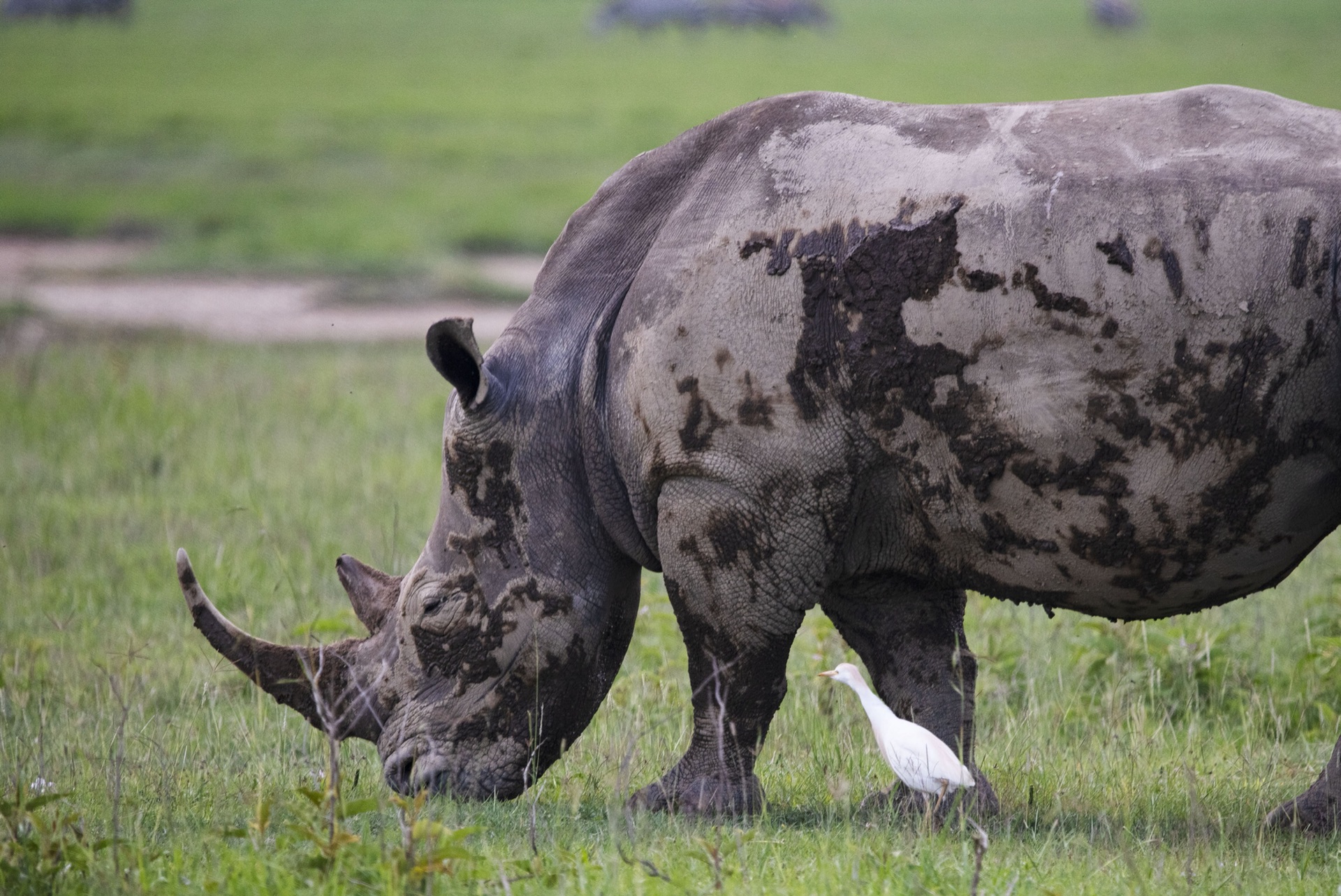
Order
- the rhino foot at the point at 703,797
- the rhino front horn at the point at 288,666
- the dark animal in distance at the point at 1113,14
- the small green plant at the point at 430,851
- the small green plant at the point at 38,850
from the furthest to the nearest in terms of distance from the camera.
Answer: the dark animal in distance at the point at 1113,14
the rhino front horn at the point at 288,666
the rhino foot at the point at 703,797
the small green plant at the point at 38,850
the small green plant at the point at 430,851

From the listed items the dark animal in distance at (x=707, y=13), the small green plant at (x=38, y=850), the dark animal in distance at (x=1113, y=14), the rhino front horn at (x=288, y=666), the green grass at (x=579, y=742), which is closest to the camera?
the small green plant at (x=38, y=850)

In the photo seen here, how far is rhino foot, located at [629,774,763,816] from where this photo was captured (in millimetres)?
4648

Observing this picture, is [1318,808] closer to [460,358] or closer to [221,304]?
[460,358]

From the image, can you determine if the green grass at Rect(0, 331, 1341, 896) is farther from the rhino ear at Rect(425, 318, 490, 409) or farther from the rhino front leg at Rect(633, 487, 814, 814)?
the rhino ear at Rect(425, 318, 490, 409)

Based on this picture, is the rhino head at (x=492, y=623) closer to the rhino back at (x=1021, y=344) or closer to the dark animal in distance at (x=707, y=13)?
the rhino back at (x=1021, y=344)

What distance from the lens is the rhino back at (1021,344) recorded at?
13.1ft

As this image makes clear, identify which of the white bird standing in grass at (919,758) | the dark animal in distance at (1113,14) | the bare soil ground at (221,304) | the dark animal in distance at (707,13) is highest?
the dark animal in distance at (1113,14)

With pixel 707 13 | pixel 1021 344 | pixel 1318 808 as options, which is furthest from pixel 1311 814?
pixel 707 13

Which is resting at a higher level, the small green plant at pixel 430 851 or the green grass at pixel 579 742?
the small green plant at pixel 430 851

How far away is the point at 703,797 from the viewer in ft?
15.4

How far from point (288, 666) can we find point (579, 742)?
1.11 m

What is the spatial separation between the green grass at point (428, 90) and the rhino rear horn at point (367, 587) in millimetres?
13085

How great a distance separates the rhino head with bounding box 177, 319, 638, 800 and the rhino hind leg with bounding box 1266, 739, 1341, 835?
76.5 inches

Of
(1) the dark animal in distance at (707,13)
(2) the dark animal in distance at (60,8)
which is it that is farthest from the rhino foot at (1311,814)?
(2) the dark animal in distance at (60,8)
